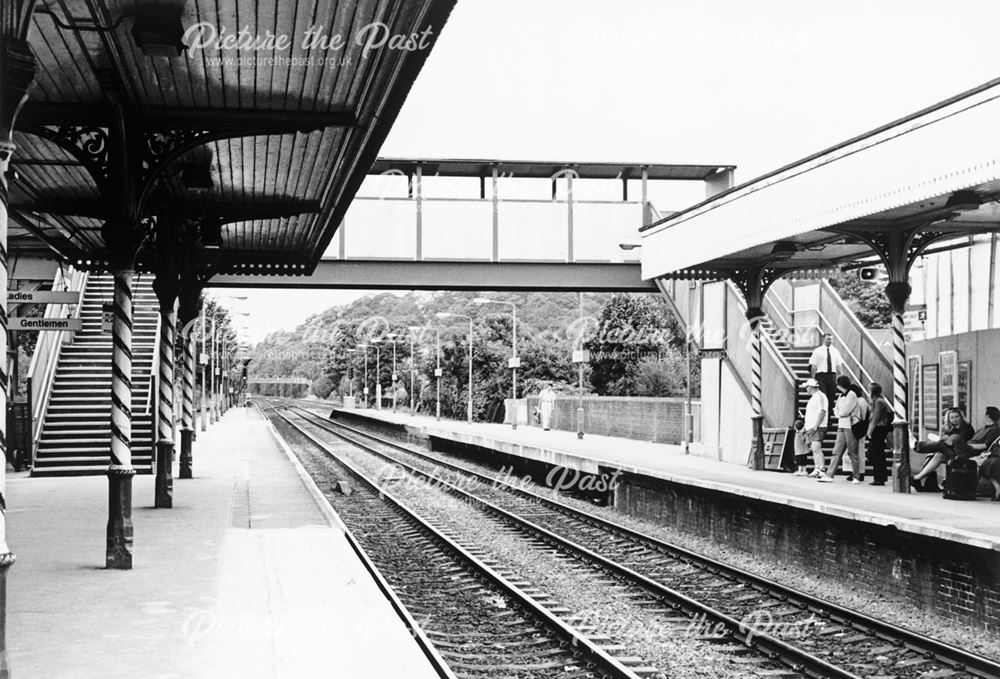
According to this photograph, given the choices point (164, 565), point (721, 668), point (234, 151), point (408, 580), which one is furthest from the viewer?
point (234, 151)

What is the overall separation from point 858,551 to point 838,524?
0.50 m

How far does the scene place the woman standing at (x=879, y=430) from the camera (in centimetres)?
1775

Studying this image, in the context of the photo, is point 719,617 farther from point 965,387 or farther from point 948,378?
point 948,378

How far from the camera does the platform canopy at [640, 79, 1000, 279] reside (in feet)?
42.5

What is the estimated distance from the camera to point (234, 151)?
14547mm

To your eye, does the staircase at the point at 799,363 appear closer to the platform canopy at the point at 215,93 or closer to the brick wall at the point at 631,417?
the brick wall at the point at 631,417

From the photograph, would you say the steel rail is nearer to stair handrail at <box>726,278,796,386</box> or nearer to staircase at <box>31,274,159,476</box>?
stair handrail at <box>726,278,796,386</box>

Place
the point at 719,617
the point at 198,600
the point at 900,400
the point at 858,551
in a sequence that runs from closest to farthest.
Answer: the point at 198,600, the point at 719,617, the point at 858,551, the point at 900,400

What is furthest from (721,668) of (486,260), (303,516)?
(486,260)

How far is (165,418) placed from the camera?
1731 centimetres

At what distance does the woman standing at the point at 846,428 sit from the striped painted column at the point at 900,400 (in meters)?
1.43

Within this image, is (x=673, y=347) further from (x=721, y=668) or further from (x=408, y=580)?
(x=721, y=668)

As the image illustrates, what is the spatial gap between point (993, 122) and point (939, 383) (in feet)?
19.4

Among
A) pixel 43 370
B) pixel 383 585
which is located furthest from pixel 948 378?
pixel 43 370
